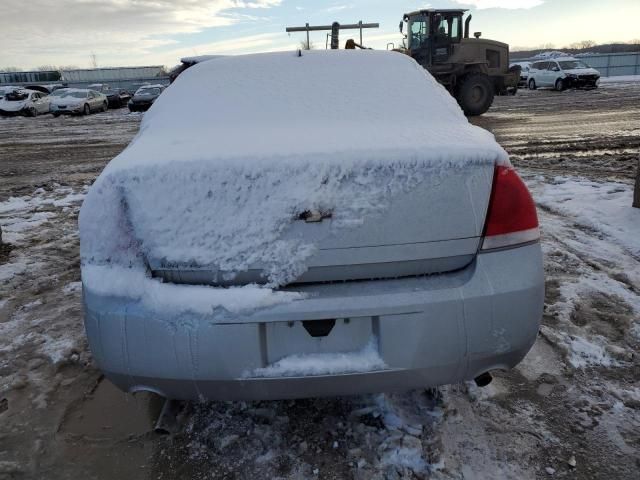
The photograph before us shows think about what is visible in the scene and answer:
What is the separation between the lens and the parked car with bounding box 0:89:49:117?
90.9 ft

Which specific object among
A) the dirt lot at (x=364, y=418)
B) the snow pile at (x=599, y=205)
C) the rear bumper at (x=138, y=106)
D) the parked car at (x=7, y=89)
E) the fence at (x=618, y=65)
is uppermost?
the fence at (x=618, y=65)

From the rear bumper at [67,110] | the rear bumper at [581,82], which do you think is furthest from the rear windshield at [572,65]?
the rear bumper at [67,110]

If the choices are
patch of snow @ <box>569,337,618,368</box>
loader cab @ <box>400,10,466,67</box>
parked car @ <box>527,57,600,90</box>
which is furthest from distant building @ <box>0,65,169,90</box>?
patch of snow @ <box>569,337,618,368</box>

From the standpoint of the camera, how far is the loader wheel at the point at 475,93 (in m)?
16.6

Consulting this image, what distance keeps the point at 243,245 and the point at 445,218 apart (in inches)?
29.1

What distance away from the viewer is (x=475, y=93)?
16859 millimetres

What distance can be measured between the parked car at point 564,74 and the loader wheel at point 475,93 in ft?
46.6

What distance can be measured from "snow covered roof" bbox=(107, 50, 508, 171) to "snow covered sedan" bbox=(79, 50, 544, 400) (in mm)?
23

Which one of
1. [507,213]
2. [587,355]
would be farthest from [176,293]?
[587,355]

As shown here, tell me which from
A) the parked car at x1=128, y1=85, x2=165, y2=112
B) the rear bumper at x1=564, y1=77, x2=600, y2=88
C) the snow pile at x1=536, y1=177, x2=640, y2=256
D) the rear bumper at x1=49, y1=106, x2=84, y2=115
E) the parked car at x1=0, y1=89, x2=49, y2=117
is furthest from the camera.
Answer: the rear bumper at x1=564, y1=77, x2=600, y2=88

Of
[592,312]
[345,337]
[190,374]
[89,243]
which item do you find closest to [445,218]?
[345,337]

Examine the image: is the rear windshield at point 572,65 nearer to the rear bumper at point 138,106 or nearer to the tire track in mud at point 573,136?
the tire track in mud at point 573,136

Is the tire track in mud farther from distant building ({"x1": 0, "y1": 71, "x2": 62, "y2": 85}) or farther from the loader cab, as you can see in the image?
distant building ({"x1": 0, "y1": 71, "x2": 62, "y2": 85})

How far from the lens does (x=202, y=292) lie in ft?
6.11
